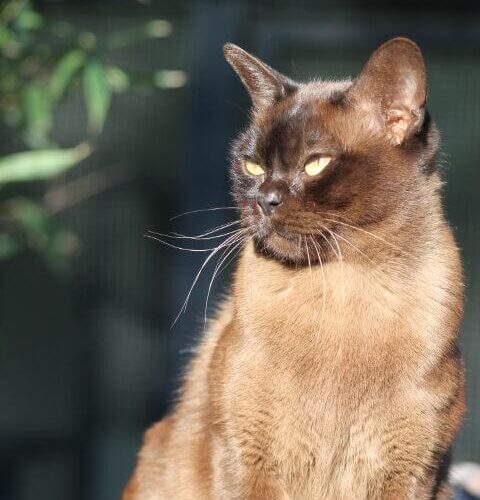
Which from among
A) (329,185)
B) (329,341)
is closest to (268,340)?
(329,341)

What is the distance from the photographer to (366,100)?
6.15 feet

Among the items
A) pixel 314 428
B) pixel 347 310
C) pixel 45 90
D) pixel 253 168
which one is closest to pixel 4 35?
Result: pixel 45 90

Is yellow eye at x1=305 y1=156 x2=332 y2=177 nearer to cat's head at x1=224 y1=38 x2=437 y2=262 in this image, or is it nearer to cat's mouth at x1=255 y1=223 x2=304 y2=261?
cat's head at x1=224 y1=38 x2=437 y2=262

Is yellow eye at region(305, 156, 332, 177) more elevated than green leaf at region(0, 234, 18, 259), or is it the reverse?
yellow eye at region(305, 156, 332, 177)

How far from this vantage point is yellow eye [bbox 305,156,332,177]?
71.1 inches

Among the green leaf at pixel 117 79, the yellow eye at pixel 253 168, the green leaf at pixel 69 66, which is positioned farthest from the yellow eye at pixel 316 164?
the green leaf at pixel 117 79

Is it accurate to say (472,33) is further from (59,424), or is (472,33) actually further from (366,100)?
(59,424)

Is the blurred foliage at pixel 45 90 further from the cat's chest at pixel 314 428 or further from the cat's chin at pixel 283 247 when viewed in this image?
the cat's chest at pixel 314 428

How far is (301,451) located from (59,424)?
1.75 meters

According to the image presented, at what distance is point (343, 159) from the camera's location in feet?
5.95

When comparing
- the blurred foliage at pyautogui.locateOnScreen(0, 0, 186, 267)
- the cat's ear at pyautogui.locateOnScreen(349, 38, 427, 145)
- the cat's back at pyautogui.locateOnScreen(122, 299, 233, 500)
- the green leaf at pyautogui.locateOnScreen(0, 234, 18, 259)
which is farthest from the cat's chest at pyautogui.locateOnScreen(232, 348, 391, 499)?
the green leaf at pyautogui.locateOnScreen(0, 234, 18, 259)

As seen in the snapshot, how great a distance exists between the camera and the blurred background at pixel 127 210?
11.1 feet

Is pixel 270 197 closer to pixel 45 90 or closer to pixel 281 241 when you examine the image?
pixel 281 241

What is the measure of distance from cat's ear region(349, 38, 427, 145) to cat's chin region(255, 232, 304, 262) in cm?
26
